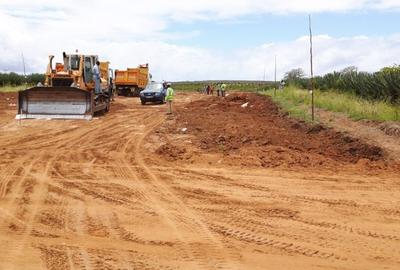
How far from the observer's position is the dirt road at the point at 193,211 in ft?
19.2

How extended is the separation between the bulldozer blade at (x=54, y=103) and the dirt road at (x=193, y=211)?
27.2 ft

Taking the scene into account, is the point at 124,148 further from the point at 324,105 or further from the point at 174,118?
the point at 324,105

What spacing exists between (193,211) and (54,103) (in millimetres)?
16333

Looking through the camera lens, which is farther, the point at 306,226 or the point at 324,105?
the point at 324,105

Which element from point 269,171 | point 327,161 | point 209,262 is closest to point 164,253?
point 209,262

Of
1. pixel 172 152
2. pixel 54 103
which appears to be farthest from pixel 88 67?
pixel 172 152

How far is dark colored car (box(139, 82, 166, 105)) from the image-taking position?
36531 millimetres

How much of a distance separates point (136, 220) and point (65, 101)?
16.4m

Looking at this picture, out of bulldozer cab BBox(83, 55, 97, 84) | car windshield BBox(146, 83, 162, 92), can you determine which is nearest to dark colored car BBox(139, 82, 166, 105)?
car windshield BBox(146, 83, 162, 92)

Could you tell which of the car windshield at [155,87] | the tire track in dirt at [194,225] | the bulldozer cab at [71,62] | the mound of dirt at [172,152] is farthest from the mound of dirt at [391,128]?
the car windshield at [155,87]

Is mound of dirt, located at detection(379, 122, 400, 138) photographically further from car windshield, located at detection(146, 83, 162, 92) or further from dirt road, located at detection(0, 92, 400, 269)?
car windshield, located at detection(146, 83, 162, 92)

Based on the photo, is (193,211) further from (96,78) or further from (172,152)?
(96,78)

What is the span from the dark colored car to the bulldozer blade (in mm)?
13672

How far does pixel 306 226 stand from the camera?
23.0 ft
